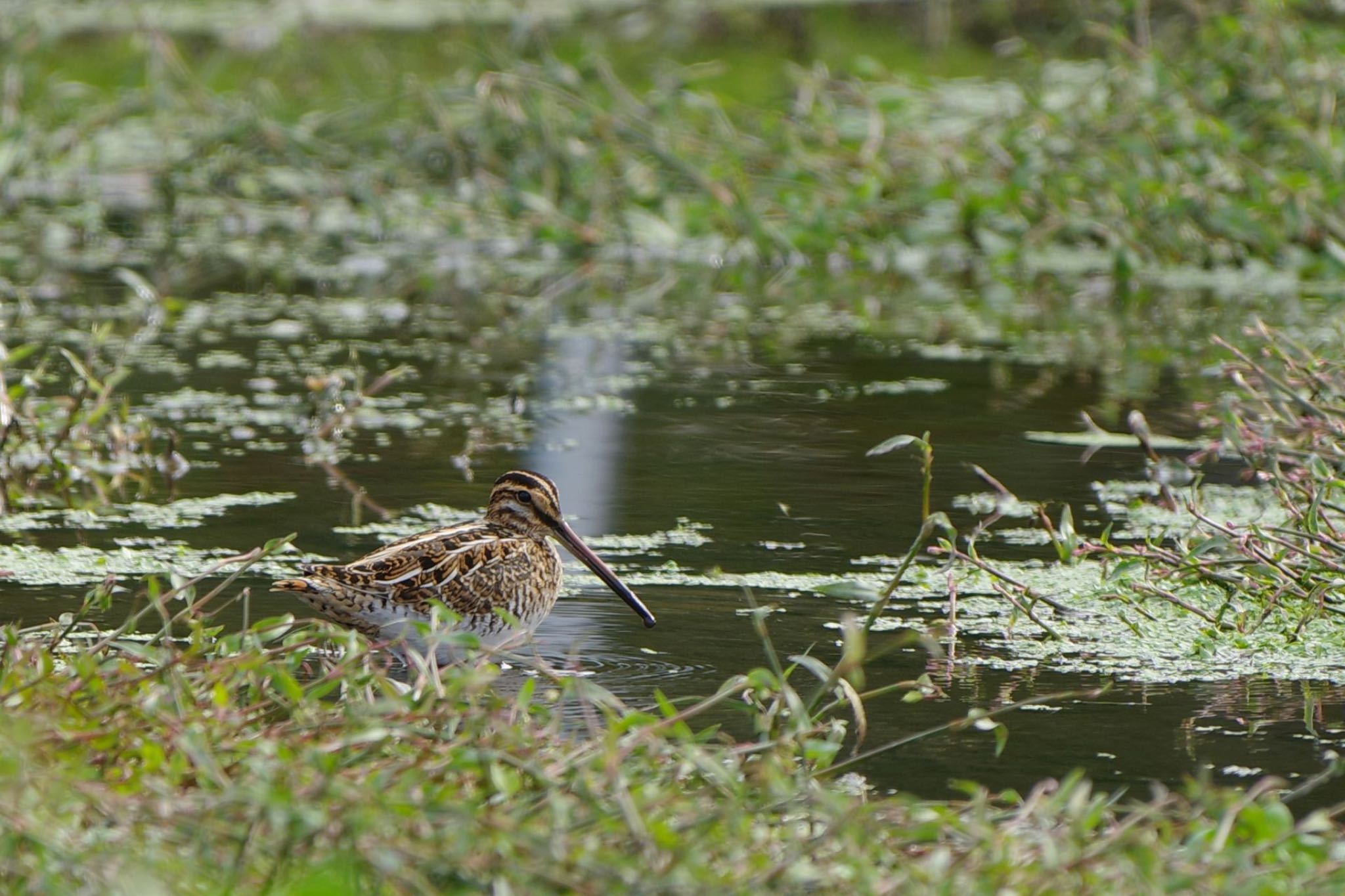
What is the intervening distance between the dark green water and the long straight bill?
0.25 ft

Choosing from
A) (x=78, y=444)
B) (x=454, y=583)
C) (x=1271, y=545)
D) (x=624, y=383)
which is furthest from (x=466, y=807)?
(x=624, y=383)

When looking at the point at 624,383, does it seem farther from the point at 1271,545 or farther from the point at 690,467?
the point at 1271,545

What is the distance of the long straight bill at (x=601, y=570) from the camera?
5.12 meters

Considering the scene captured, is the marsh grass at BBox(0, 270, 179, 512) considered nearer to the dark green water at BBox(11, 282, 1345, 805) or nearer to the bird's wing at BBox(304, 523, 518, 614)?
the dark green water at BBox(11, 282, 1345, 805)

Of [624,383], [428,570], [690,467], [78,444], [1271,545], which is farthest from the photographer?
[624,383]

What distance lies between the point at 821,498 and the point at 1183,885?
3.74 m

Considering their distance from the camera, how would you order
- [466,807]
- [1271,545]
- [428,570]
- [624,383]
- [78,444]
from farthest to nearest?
1. [624,383]
2. [78,444]
3. [1271,545]
4. [428,570]
5. [466,807]

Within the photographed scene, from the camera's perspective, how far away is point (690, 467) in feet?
23.6

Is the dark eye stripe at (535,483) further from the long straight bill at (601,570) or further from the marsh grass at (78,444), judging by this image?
the marsh grass at (78,444)

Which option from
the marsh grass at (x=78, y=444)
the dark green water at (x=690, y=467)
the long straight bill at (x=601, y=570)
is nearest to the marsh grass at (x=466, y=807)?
the dark green water at (x=690, y=467)

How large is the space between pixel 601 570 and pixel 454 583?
0.41 metres

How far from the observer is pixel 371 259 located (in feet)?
38.5

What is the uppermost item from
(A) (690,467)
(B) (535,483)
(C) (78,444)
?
(B) (535,483)

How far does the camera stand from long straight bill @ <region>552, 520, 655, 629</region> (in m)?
5.12
